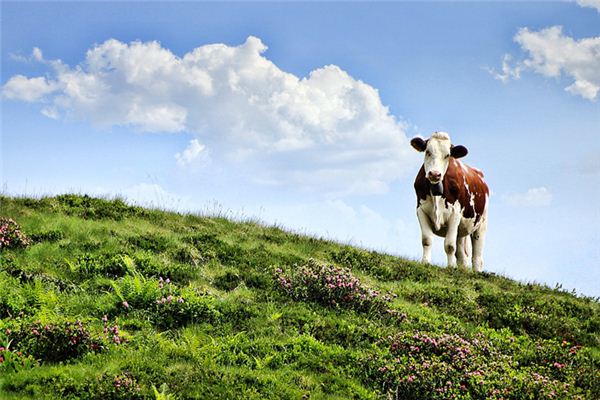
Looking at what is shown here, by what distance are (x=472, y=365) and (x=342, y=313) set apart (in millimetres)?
2914

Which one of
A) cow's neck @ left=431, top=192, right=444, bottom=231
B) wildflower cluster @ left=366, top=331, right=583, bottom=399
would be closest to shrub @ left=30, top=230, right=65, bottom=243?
wildflower cluster @ left=366, top=331, right=583, bottom=399

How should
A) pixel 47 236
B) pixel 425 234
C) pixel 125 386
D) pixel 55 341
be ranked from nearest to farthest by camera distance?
pixel 125 386 → pixel 55 341 → pixel 47 236 → pixel 425 234

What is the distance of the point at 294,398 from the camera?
29.4ft

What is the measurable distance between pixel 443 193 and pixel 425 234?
4.47ft

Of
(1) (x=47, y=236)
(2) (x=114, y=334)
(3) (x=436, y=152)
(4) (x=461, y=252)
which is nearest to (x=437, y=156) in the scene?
(3) (x=436, y=152)

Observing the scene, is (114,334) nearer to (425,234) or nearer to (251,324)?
(251,324)

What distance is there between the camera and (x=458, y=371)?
10.6 meters

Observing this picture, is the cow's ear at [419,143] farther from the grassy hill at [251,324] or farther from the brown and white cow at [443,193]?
the grassy hill at [251,324]

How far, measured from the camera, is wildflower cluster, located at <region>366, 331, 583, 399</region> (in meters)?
→ 10.0

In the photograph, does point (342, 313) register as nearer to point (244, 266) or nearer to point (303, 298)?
point (303, 298)

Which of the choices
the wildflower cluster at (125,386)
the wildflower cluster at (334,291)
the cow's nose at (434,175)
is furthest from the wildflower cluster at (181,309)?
the cow's nose at (434,175)

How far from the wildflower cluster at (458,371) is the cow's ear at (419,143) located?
9.00 meters

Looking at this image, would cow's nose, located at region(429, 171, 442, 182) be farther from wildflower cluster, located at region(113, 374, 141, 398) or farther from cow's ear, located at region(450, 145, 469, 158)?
wildflower cluster, located at region(113, 374, 141, 398)

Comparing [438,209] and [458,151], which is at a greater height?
[458,151]
